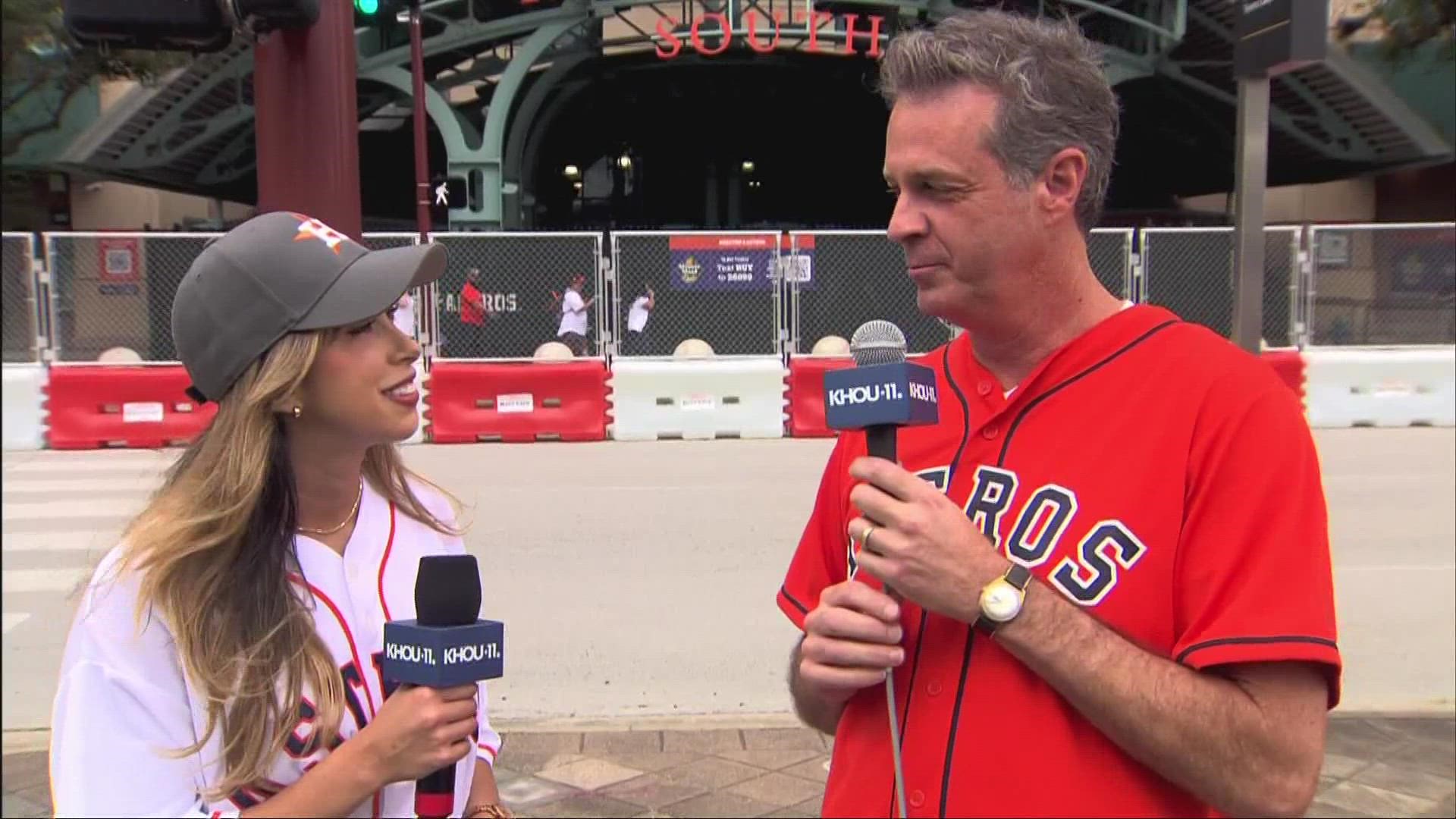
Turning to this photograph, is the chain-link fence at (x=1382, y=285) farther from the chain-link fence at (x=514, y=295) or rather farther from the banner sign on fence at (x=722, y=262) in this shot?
the chain-link fence at (x=514, y=295)

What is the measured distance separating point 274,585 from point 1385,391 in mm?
15442

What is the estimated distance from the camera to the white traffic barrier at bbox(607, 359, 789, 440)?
46.5 ft

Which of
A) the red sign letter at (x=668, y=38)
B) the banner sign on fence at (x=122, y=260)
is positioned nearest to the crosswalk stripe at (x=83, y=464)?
the banner sign on fence at (x=122, y=260)

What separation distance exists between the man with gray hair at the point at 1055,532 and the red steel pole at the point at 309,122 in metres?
1.87

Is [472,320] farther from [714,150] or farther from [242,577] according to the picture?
[714,150]

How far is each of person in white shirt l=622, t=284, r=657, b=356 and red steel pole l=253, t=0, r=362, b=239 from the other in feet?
42.2

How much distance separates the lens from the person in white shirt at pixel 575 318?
641 inches

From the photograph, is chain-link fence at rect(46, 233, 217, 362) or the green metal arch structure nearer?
chain-link fence at rect(46, 233, 217, 362)

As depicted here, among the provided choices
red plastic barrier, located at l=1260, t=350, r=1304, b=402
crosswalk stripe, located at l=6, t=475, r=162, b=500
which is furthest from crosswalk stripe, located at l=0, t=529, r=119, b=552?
red plastic barrier, located at l=1260, t=350, r=1304, b=402

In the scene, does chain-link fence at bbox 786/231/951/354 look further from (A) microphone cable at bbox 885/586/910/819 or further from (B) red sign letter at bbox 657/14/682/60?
(A) microphone cable at bbox 885/586/910/819

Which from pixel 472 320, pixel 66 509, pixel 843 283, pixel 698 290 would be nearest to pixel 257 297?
pixel 66 509

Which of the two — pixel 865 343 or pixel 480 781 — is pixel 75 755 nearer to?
pixel 480 781

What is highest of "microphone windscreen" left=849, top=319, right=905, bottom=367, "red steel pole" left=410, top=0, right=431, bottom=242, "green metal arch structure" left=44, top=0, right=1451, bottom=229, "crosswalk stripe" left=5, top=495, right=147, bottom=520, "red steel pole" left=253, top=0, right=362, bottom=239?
"green metal arch structure" left=44, top=0, right=1451, bottom=229

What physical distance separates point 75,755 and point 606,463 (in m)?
10.5
